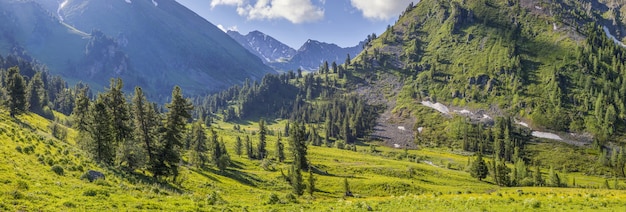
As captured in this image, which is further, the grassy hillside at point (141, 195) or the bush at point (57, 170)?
the bush at point (57, 170)

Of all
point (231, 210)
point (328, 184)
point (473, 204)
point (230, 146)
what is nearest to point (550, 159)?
point (328, 184)

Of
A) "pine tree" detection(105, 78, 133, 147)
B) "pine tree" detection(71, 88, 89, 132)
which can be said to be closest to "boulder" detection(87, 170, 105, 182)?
"pine tree" detection(105, 78, 133, 147)

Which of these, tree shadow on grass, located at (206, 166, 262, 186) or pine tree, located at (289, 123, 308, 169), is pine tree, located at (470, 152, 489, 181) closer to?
pine tree, located at (289, 123, 308, 169)

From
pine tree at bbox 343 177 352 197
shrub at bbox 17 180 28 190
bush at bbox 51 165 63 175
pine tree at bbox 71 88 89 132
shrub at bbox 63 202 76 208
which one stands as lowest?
pine tree at bbox 343 177 352 197

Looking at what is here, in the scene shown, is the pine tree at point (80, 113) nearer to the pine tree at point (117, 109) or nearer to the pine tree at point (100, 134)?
the pine tree at point (117, 109)

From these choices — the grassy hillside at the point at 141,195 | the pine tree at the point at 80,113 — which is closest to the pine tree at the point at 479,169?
the grassy hillside at the point at 141,195

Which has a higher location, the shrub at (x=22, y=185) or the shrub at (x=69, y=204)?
the shrub at (x=22, y=185)

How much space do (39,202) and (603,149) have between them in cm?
23161

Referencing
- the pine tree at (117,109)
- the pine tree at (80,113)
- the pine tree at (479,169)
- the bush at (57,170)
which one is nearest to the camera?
the bush at (57,170)

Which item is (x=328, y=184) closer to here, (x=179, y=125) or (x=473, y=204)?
(x=179, y=125)

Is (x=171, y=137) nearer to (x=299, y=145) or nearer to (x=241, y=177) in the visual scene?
(x=241, y=177)

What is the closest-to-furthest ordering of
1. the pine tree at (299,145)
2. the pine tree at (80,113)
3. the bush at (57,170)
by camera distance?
the bush at (57,170), the pine tree at (80,113), the pine tree at (299,145)

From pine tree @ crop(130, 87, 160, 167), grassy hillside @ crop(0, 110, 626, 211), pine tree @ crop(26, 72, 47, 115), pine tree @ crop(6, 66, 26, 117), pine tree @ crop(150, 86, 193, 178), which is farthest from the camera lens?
pine tree @ crop(26, 72, 47, 115)

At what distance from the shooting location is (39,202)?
789 inches
